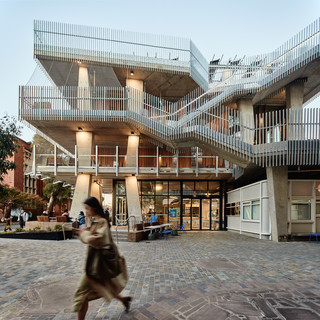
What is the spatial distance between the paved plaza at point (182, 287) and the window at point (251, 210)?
18.7ft

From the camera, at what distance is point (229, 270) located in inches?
270

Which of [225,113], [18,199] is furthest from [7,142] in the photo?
[18,199]

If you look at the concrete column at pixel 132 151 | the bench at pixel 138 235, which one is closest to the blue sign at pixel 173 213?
the concrete column at pixel 132 151

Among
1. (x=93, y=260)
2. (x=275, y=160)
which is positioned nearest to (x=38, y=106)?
(x=275, y=160)

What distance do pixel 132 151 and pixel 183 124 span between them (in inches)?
212

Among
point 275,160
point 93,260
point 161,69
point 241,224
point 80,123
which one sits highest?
point 161,69

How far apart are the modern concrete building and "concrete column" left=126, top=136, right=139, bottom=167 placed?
0.26 ft

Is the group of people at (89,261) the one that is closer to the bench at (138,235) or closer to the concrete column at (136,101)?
the bench at (138,235)

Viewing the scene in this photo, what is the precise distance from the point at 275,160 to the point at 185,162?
7500 millimetres

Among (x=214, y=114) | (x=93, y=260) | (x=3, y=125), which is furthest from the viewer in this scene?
(x=214, y=114)

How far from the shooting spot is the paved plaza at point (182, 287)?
162 inches

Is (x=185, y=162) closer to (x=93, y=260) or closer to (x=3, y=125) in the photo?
(x=3, y=125)

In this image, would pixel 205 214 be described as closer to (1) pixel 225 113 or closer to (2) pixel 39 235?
(1) pixel 225 113

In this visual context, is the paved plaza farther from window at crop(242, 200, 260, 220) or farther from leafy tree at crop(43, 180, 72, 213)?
leafy tree at crop(43, 180, 72, 213)
